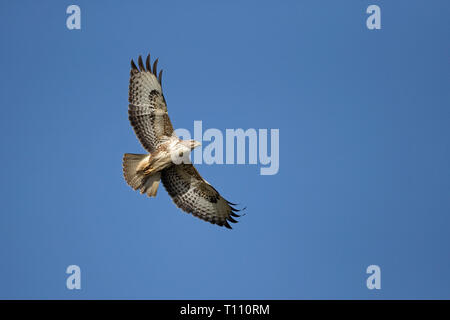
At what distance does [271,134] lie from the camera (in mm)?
13039

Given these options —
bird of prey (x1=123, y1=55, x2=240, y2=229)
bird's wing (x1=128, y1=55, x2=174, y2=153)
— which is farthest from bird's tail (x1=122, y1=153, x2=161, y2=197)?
bird's wing (x1=128, y1=55, x2=174, y2=153)

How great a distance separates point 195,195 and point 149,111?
162 cm

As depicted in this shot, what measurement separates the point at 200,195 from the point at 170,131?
1.29 m

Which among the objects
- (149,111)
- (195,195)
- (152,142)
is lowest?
(195,195)

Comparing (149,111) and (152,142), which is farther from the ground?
(149,111)

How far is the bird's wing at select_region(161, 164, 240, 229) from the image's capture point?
1083cm

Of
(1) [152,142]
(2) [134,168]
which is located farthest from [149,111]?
(2) [134,168]

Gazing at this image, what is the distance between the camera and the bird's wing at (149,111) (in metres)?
10.4

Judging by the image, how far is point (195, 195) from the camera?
11094mm

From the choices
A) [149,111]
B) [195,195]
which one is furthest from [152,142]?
[195,195]

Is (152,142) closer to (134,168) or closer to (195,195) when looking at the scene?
(134,168)

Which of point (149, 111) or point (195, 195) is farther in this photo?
point (195, 195)
